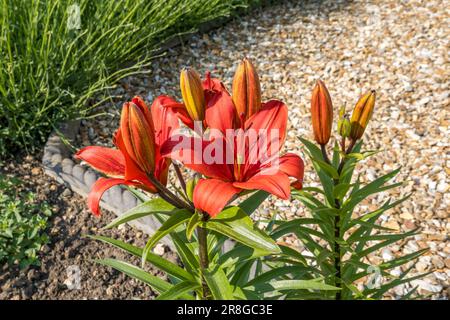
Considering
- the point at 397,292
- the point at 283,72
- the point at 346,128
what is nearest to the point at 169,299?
the point at 346,128

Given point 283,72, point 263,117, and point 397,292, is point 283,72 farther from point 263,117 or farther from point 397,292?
point 263,117

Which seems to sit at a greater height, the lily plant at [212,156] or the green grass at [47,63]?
the green grass at [47,63]

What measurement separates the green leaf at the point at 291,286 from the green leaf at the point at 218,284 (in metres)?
0.17

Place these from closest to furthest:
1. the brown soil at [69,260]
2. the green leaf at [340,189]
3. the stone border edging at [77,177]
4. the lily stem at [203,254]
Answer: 1. the lily stem at [203,254]
2. the green leaf at [340,189]
3. the brown soil at [69,260]
4. the stone border edging at [77,177]

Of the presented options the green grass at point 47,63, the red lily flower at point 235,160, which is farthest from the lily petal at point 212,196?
the green grass at point 47,63

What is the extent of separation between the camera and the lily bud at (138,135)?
3.07 ft

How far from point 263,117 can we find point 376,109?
2386 millimetres

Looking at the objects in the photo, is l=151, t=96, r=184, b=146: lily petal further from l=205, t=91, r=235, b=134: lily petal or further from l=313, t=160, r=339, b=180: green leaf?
l=313, t=160, r=339, b=180: green leaf

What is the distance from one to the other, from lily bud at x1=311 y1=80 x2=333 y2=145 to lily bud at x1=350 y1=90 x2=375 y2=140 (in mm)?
85

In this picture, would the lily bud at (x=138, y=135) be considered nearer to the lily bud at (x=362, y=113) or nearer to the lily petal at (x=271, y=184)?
the lily petal at (x=271, y=184)

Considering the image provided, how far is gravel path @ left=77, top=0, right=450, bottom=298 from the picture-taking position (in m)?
2.65

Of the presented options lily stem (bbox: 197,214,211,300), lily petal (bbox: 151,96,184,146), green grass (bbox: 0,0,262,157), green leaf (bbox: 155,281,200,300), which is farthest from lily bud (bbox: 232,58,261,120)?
green grass (bbox: 0,0,262,157)

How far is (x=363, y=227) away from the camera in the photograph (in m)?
1.59

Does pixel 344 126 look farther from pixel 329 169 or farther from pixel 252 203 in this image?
pixel 252 203
